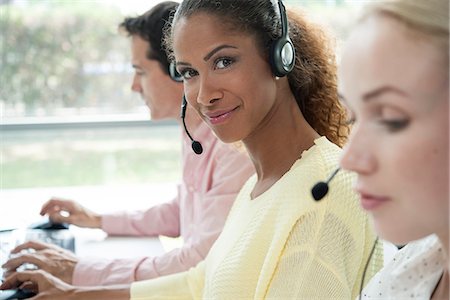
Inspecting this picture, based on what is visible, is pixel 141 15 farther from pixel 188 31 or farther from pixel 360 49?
pixel 360 49

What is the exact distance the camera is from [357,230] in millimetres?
1075

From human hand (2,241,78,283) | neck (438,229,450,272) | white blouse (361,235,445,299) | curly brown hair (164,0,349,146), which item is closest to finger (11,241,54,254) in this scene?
human hand (2,241,78,283)

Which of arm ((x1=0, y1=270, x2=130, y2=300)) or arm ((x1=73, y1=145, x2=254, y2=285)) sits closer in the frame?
arm ((x1=0, y1=270, x2=130, y2=300))

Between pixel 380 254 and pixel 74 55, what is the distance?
2.68 metres

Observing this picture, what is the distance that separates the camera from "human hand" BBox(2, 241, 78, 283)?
152cm

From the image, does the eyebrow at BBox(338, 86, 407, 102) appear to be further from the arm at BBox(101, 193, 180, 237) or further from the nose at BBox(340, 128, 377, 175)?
the arm at BBox(101, 193, 180, 237)

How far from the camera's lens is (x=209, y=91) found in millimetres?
1177

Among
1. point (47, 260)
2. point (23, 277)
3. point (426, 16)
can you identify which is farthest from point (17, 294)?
point (426, 16)

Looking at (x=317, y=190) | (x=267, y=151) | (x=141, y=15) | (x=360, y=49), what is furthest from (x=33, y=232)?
(x=360, y=49)

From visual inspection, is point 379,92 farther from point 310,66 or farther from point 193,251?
point 193,251

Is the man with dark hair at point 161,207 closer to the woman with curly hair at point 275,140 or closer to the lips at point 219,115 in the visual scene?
the woman with curly hair at point 275,140

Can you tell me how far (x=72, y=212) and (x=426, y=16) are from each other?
1505mm

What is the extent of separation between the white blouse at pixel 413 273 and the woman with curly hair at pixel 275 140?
17 centimetres

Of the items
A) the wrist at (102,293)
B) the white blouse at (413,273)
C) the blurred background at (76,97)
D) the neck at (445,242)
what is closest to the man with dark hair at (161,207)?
the wrist at (102,293)
